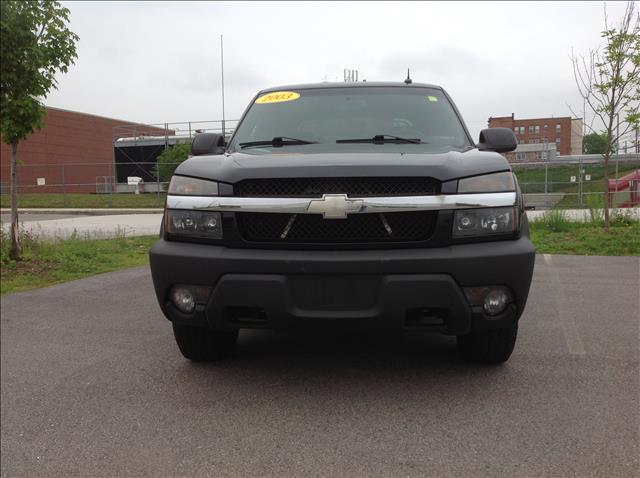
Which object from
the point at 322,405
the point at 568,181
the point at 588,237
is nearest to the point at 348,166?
the point at 322,405

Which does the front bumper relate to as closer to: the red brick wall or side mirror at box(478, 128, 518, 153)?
side mirror at box(478, 128, 518, 153)

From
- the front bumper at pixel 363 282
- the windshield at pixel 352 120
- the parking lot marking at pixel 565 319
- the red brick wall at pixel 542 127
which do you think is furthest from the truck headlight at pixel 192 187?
the red brick wall at pixel 542 127

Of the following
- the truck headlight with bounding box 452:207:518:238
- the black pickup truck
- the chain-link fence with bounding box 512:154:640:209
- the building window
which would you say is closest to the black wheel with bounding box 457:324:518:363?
the black pickup truck

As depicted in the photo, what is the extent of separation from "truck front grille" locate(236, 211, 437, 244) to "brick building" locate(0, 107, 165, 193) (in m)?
38.8

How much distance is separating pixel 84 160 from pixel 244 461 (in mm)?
52349

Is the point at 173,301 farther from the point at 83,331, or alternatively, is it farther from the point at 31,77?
the point at 31,77

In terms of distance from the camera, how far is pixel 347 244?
293 cm

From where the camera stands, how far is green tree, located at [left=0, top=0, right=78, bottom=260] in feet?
22.9

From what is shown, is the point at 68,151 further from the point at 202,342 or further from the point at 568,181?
the point at 202,342

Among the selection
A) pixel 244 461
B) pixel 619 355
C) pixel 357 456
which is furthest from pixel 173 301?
pixel 619 355

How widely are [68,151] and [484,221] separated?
50800 millimetres

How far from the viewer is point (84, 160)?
164 ft

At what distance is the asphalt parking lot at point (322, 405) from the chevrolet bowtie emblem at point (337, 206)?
0.68m

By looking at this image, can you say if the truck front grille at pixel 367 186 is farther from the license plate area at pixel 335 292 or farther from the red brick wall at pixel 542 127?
the red brick wall at pixel 542 127
